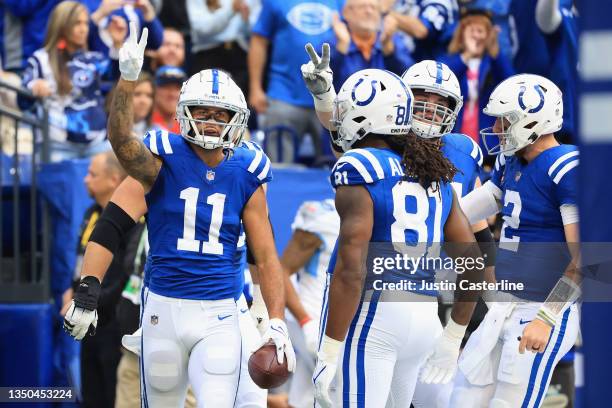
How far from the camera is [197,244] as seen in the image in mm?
5230

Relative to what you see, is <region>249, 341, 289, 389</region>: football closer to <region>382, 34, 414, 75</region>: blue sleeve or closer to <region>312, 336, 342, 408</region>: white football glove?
<region>312, 336, 342, 408</region>: white football glove

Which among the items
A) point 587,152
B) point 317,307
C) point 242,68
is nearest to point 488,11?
point 242,68

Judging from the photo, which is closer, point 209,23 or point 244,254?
point 244,254

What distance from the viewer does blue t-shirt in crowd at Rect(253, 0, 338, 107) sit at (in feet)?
28.1

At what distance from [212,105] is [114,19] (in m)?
3.58

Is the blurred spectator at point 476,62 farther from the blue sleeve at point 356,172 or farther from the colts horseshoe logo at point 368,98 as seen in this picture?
the blue sleeve at point 356,172

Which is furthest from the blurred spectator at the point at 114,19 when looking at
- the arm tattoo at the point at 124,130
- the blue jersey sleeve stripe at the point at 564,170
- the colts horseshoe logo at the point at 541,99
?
the blue jersey sleeve stripe at the point at 564,170

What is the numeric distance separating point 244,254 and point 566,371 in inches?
103

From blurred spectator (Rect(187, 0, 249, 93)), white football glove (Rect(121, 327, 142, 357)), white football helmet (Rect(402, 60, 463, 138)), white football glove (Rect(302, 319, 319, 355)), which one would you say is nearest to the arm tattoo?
white football glove (Rect(121, 327, 142, 357))

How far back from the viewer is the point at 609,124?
9.24ft

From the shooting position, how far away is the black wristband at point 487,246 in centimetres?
557

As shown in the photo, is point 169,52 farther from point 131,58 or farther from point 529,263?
point 529,263

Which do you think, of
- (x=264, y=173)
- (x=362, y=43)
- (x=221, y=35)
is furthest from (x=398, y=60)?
(x=264, y=173)

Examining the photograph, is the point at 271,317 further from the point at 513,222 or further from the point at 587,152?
the point at 587,152
